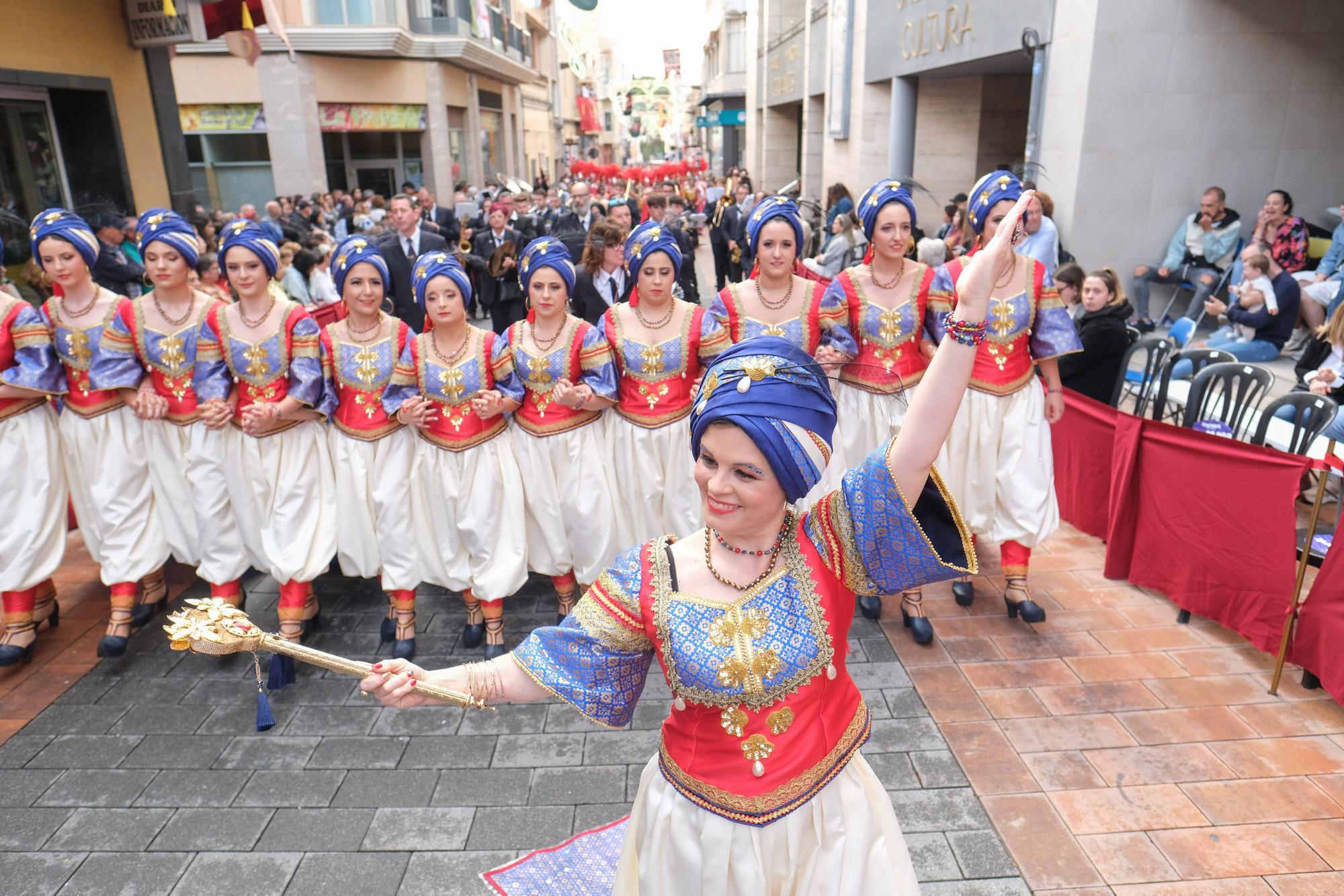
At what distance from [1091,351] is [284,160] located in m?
20.8

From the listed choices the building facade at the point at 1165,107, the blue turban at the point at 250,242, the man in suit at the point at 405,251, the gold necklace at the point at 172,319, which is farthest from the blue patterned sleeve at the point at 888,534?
the building facade at the point at 1165,107

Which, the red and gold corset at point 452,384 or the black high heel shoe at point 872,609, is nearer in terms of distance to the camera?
the red and gold corset at point 452,384

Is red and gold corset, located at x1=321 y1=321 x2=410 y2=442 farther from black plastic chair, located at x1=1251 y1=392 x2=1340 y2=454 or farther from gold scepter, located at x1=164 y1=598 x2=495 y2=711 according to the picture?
black plastic chair, located at x1=1251 y1=392 x2=1340 y2=454

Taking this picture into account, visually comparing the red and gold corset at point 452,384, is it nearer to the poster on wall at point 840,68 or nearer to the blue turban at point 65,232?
the blue turban at point 65,232

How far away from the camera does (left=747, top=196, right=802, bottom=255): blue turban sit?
4.79 m

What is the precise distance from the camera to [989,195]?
4.45 meters

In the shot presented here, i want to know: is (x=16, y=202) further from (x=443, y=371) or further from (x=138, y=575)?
(x=443, y=371)

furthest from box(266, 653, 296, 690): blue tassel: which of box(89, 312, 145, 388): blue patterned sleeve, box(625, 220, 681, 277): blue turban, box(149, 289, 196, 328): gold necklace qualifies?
box(625, 220, 681, 277): blue turban

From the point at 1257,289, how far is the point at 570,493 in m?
6.92

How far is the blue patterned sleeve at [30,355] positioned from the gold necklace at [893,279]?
14.6ft

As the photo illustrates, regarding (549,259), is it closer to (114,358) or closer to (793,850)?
(114,358)

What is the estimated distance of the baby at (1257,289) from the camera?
8.12 metres

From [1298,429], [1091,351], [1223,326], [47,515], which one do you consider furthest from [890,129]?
[47,515]

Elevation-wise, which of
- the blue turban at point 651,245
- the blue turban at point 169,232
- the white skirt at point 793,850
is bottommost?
the white skirt at point 793,850
